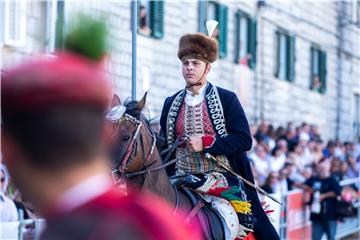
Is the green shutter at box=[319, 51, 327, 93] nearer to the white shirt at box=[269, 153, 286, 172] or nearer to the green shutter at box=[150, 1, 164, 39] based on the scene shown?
the green shutter at box=[150, 1, 164, 39]

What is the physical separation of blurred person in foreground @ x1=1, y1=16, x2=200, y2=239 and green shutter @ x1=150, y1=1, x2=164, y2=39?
15.3 metres

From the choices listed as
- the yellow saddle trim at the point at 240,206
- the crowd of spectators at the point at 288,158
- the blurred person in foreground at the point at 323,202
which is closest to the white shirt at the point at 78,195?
the yellow saddle trim at the point at 240,206

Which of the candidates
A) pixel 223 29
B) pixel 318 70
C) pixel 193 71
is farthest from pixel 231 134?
pixel 318 70

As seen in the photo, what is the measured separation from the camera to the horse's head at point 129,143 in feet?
20.1

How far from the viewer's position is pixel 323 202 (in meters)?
14.6

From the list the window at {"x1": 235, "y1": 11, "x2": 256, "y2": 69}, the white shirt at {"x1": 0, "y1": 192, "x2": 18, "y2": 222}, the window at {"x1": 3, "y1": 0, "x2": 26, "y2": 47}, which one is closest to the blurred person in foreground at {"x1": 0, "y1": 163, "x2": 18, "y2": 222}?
the white shirt at {"x1": 0, "y1": 192, "x2": 18, "y2": 222}

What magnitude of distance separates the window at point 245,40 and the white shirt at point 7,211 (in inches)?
553

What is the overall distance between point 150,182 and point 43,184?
13.3ft

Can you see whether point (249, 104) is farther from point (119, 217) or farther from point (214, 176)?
point (119, 217)

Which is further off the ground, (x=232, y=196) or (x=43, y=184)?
(x=43, y=184)

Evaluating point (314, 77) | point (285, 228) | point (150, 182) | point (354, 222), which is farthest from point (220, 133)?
point (314, 77)

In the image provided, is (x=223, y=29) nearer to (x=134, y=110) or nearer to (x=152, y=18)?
(x=152, y=18)

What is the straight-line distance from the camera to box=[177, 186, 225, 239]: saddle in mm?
6254

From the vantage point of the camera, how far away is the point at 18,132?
6.91ft
